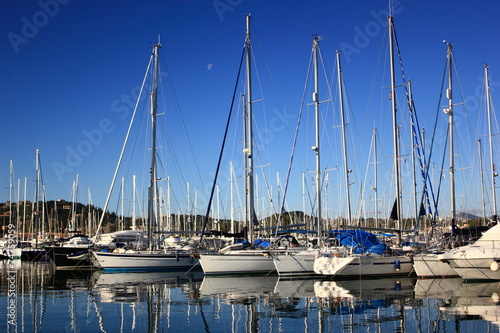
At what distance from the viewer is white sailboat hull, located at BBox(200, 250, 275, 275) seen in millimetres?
31547

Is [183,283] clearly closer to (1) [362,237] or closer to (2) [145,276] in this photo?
(2) [145,276]

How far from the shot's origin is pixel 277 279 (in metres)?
30.2

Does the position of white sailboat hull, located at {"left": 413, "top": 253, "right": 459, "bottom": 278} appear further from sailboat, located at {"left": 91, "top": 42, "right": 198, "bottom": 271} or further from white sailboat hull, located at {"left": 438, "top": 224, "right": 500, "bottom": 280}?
sailboat, located at {"left": 91, "top": 42, "right": 198, "bottom": 271}

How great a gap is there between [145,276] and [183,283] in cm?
544

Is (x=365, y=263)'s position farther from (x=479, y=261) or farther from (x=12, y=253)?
(x=12, y=253)

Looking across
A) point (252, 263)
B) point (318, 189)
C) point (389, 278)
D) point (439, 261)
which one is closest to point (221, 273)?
point (252, 263)

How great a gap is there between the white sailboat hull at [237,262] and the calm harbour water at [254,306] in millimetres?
2299

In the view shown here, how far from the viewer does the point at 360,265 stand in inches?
1158

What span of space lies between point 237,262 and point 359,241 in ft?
25.3

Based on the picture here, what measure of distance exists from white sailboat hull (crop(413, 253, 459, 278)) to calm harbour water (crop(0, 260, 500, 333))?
0.75m

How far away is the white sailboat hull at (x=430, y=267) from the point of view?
29.0 meters

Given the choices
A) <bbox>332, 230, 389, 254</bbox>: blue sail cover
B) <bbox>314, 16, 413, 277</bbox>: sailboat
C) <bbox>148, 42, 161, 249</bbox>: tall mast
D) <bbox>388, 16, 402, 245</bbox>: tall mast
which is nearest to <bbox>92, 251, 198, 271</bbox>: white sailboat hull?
<bbox>148, 42, 161, 249</bbox>: tall mast

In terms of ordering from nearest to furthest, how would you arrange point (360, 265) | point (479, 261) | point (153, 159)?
point (479, 261)
point (360, 265)
point (153, 159)

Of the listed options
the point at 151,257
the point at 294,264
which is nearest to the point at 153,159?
the point at 151,257
